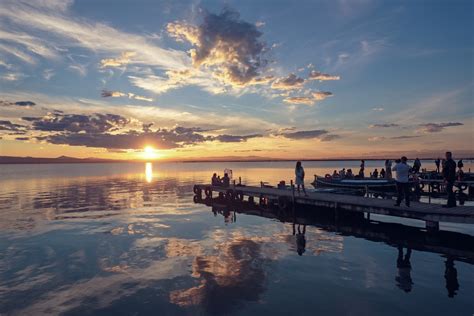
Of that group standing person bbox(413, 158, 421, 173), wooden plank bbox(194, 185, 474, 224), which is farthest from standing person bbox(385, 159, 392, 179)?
wooden plank bbox(194, 185, 474, 224)

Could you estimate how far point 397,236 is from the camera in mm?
19078

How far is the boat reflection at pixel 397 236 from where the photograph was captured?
12.9 meters

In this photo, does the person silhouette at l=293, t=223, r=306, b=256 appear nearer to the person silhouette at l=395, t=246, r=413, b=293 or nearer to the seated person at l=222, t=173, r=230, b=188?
the person silhouette at l=395, t=246, r=413, b=293

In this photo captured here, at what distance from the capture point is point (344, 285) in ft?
38.3

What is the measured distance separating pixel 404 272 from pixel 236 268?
21.7 feet

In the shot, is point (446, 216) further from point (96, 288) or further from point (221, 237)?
point (96, 288)

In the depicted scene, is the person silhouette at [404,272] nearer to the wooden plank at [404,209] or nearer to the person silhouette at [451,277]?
the person silhouette at [451,277]

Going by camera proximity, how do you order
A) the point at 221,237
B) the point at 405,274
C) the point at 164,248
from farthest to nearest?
the point at 221,237
the point at 164,248
the point at 405,274

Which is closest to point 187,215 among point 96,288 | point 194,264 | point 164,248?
point 164,248

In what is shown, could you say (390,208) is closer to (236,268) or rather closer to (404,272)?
(404,272)

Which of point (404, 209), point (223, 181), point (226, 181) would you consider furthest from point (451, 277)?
point (223, 181)

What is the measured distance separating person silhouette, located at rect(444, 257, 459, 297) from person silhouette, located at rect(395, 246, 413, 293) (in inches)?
46.2

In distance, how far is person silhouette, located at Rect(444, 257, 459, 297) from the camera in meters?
11.1

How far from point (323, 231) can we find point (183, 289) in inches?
474
